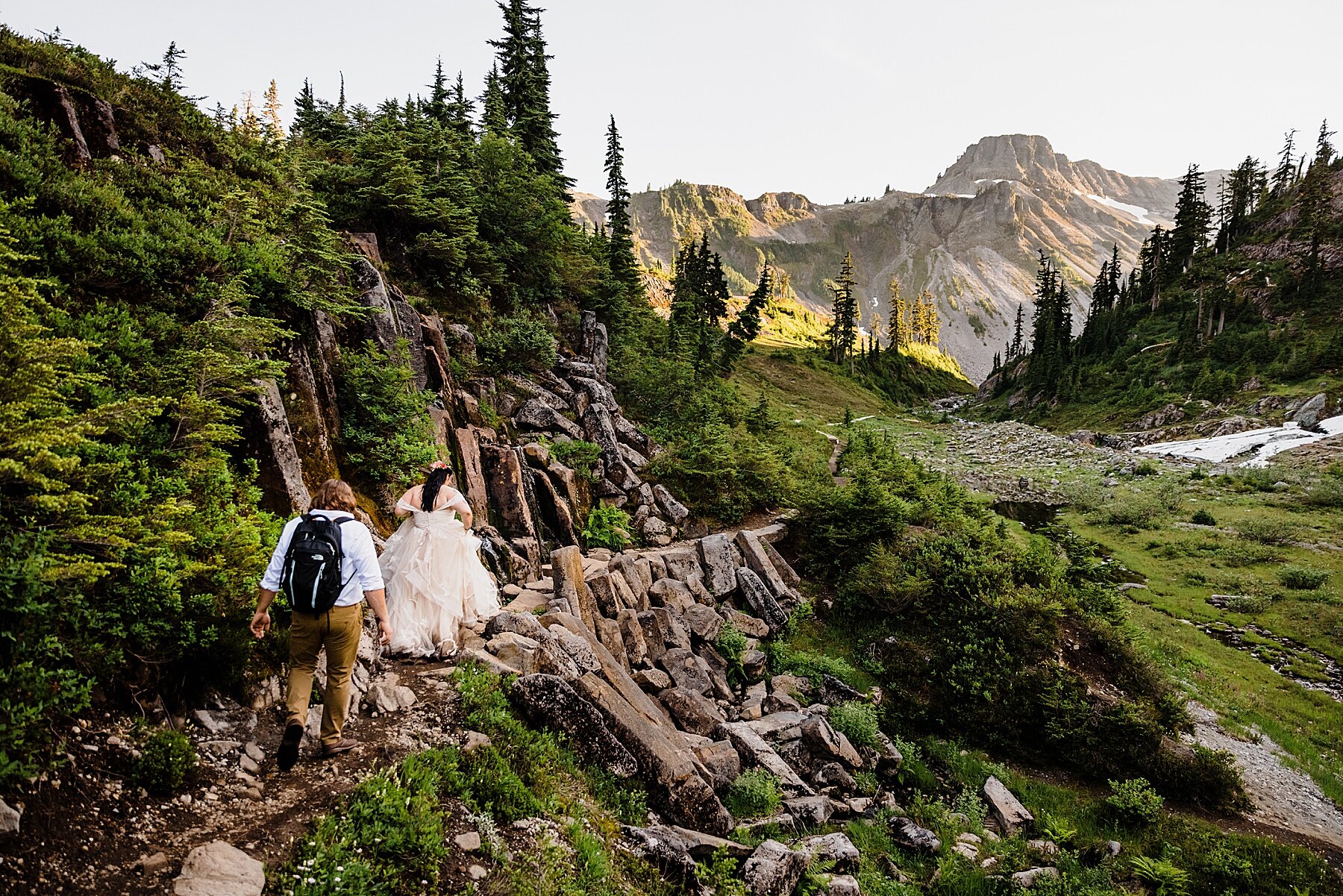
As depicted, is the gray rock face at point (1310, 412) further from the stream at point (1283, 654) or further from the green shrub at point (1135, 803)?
the green shrub at point (1135, 803)

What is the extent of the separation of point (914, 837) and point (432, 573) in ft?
32.6

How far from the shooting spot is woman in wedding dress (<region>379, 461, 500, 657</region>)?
8.43 meters

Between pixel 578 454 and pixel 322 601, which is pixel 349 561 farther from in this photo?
pixel 578 454

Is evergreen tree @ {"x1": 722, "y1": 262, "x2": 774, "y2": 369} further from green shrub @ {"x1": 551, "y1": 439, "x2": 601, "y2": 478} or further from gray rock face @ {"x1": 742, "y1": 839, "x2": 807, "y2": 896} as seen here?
gray rock face @ {"x1": 742, "y1": 839, "x2": 807, "y2": 896}

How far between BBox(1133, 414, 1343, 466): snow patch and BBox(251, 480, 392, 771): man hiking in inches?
2443

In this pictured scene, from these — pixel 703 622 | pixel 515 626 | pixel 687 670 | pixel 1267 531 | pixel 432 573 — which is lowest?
pixel 1267 531

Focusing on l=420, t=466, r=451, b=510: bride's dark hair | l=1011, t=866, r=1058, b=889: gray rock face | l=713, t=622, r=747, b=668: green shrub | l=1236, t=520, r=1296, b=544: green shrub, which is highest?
l=420, t=466, r=451, b=510: bride's dark hair

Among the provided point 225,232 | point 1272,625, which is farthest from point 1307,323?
point 225,232

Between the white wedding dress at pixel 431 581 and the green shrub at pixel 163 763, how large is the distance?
135 inches

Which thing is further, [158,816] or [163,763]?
[163,763]

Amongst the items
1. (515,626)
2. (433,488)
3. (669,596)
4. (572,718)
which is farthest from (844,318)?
(572,718)

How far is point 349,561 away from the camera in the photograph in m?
5.82

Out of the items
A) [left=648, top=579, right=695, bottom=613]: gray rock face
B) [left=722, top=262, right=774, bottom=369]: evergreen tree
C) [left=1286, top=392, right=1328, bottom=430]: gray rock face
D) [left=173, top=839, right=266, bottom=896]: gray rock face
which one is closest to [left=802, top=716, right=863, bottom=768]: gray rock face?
[left=648, top=579, right=695, bottom=613]: gray rock face

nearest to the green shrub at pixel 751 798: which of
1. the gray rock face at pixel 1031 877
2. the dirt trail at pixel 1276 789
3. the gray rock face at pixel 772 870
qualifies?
the gray rock face at pixel 772 870
